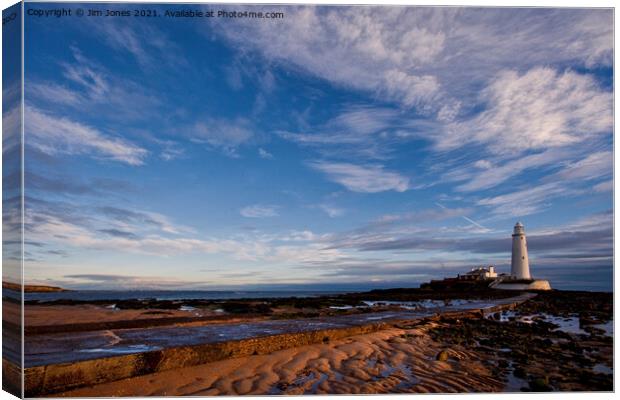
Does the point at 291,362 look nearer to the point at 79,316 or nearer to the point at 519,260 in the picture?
the point at 79,316

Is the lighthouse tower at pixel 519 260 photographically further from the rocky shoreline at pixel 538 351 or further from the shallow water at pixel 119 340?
the shallow water at pixel 119 340

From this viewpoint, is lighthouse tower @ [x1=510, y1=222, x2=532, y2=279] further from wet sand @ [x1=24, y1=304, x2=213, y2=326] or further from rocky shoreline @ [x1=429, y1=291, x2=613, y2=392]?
wet sand @ [x1=24, y1=304, x2=213, y2=326]

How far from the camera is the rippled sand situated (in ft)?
17.3

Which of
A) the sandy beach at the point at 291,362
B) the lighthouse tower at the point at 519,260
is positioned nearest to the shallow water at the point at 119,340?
the sandy beach at the point at 291,362

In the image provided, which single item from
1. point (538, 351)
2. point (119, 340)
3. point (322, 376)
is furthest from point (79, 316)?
point (538, 351)

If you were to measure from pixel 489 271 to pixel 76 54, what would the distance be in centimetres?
5058

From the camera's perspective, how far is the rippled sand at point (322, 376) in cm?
528

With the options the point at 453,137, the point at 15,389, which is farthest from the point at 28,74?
the point at 453,137

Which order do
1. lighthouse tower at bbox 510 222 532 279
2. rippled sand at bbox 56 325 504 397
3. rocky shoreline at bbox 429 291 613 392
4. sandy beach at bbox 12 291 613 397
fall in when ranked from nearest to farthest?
sandy beach at bbox 12 291 613 397 → rippled sand at bbox 56 325 504 397 → rocky shoreline at bbox 429 291 613 392 → lighthouse tower at bbox 510 222 532 279

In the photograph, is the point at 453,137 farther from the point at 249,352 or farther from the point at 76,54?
the point at 76,54

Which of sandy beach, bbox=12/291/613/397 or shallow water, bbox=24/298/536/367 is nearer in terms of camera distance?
sandy beach, bbox=12/291/613/397

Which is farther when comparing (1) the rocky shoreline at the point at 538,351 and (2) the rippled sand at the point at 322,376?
(1) the rocky shoreline at the point at 538,351

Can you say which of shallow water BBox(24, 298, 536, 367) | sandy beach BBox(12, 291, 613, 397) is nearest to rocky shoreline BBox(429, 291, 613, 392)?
sandy beach BBox(12, 291, 613, 397)

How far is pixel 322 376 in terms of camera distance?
19.5 ft
